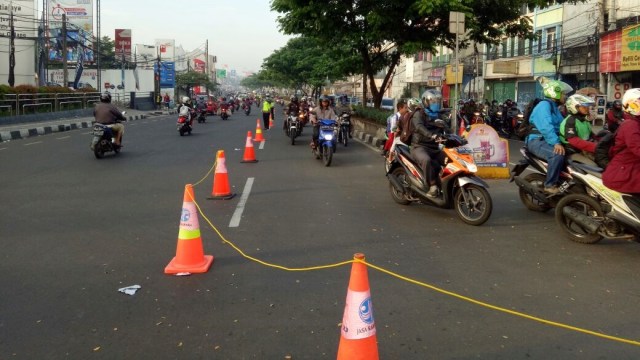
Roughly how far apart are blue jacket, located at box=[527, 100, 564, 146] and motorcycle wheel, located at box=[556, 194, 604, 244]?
35.1 inches

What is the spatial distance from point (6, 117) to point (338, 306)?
25.2 meters

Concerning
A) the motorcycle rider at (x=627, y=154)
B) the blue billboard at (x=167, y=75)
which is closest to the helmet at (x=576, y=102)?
the motorcycle rider at (x=627, y=154)

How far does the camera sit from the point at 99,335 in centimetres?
383

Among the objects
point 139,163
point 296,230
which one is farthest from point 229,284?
point 139,163

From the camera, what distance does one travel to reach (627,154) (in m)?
5.48

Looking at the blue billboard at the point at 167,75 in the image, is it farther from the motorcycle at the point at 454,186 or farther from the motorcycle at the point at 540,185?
the motorcycle at the point at 540,185

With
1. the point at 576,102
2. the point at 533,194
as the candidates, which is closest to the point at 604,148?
the point at 576,102

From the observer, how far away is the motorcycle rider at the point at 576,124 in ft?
21.6

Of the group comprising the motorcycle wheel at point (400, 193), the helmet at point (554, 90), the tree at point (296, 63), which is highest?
the tree at point (296, 63)

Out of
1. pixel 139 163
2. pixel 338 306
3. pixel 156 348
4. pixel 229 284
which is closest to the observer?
pixel 156 348

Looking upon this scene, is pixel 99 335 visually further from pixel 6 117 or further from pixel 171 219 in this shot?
pixel 6 117

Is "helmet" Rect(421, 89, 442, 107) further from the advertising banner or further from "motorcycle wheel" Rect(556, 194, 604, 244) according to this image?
the advertising banner

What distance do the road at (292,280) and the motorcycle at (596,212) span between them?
20 cm

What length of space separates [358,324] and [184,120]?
19.6m
